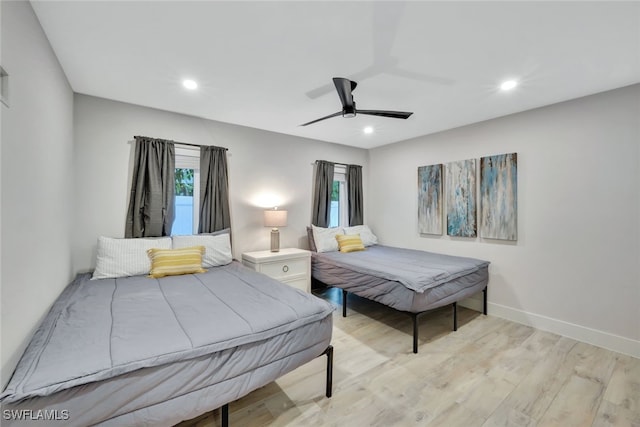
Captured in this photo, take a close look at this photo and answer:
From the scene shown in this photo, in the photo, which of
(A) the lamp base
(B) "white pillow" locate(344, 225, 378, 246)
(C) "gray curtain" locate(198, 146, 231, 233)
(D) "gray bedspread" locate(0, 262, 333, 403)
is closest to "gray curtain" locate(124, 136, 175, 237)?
(C) "gray curtain" locate(198, 146, 231, 233)

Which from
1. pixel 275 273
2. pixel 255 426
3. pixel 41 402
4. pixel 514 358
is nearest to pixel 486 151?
pixel 514 358

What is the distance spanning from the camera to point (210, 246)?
2.93 meters

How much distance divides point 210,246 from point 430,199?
9.97 feet

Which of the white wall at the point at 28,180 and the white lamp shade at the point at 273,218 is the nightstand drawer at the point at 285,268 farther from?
the white wall at the point at 28,180

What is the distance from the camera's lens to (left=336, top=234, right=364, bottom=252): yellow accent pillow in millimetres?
A: 3986

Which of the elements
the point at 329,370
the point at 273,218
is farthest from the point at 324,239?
the point at 329,370

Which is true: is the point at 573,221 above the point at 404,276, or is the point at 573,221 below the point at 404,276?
above

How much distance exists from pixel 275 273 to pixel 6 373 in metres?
2.35

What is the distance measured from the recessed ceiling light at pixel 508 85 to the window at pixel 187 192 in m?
3.26

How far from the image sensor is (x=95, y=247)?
2684 millimetres

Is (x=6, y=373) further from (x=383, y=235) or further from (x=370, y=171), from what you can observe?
(x=370, y=171)

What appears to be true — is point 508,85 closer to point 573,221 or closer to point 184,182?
point 573,221

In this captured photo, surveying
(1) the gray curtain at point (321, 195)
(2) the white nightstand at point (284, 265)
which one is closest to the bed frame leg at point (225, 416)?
(2) the white nightstand at point (284, 265)

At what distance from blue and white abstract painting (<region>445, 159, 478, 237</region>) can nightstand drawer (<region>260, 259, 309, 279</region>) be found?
208cm
